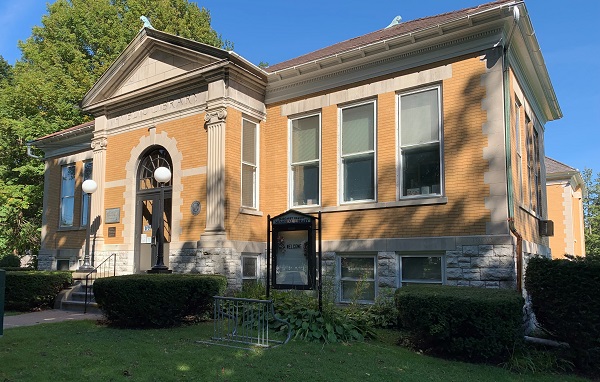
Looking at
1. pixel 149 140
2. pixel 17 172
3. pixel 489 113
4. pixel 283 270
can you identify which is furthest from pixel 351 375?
pixel 17 172

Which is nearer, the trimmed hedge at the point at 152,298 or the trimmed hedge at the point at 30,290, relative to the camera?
the trimmed hedge at the point at 152,298

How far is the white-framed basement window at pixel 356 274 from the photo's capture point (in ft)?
37.3

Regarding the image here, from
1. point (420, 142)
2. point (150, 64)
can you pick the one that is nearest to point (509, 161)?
point (420, 142)

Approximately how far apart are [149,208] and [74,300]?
3.31 m

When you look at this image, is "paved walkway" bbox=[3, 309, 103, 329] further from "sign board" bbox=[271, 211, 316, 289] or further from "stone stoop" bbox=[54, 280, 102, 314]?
"sign board" bbox=[271, 211, 316, 289]

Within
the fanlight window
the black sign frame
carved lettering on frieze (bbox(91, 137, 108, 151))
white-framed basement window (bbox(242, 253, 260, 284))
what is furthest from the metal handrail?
the black sign frame

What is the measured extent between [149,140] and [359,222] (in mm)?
7009

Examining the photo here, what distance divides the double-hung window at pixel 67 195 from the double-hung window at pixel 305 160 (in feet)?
31.8

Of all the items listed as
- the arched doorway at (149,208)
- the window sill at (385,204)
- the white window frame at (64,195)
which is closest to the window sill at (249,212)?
the window sill at (385,204)

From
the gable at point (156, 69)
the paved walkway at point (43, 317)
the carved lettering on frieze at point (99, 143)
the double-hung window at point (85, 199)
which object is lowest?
the paved walkway at point (43, 317)

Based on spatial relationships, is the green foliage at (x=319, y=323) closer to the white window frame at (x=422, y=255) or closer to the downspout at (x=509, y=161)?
the white window frame at (x=422, y=255)

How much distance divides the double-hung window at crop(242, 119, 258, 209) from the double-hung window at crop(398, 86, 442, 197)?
165 inches

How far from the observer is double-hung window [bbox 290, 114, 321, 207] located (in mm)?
12828

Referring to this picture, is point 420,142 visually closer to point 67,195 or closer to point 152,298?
point 152,298
